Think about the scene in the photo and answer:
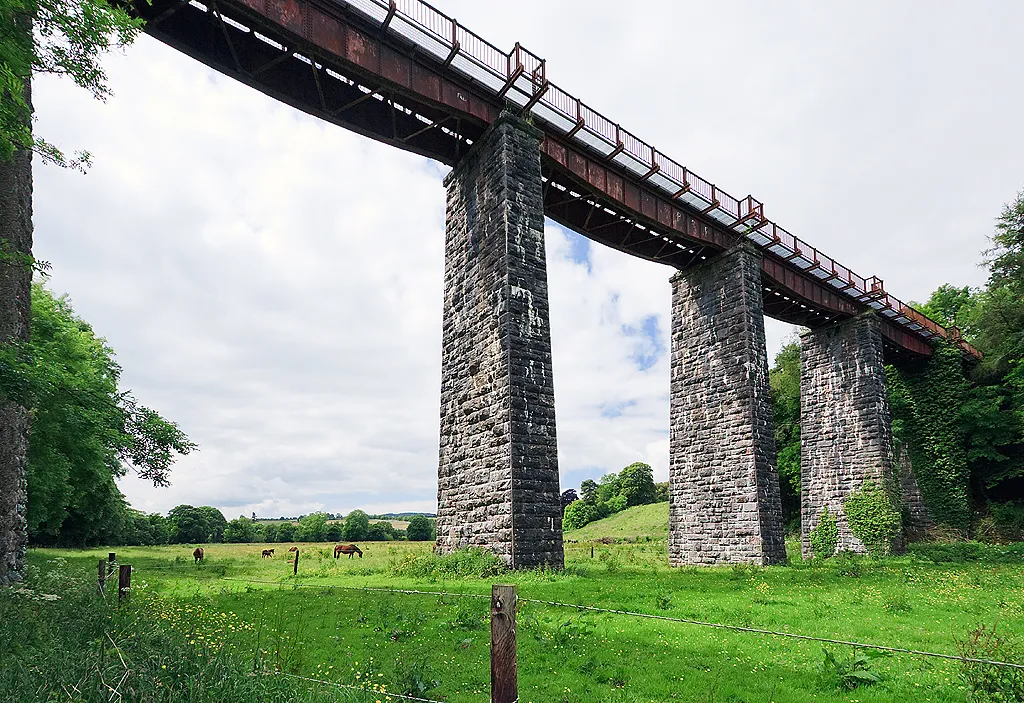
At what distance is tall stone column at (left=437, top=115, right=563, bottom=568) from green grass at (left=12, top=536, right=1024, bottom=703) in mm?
1145

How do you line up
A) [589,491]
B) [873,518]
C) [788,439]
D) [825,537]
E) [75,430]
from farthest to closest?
[589,491] < [788,439] < [825,537] < [873,518] < [75,430]

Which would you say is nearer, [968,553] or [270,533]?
[968,553]

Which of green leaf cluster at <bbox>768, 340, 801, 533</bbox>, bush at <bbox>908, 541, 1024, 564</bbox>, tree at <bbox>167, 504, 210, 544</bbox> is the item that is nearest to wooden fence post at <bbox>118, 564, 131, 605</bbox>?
bush at <bbox>908, 541, 1024, 564</bbox>

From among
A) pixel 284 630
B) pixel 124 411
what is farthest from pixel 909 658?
pixel 124 411

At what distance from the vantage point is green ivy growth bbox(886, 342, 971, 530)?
31.9 meters

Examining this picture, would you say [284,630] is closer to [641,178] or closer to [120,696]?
[120,696]

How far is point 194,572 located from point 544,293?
1369 cm

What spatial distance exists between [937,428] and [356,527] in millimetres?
46265

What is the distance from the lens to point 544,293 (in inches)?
654

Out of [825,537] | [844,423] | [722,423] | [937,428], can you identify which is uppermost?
[844,423]

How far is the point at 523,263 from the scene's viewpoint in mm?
16375

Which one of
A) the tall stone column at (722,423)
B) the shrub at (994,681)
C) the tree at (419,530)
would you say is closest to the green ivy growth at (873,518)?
the tall stone column at (722,423)

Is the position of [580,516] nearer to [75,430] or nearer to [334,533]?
[334,533]

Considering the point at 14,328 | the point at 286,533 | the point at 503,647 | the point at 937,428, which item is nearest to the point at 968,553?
the point at 937,428
